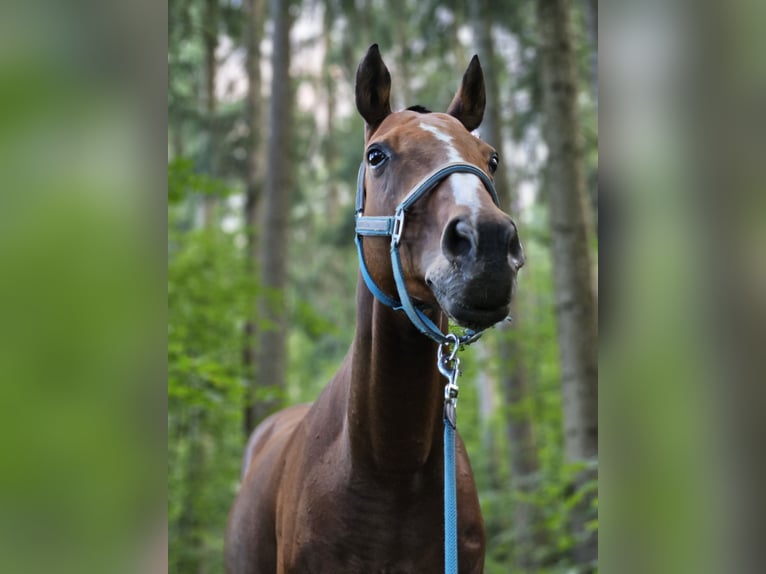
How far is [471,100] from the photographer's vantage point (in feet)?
9.74

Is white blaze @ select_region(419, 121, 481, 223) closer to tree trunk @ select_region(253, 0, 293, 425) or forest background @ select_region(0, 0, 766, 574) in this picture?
forest background @ select_region(0, 0, 766, 574)

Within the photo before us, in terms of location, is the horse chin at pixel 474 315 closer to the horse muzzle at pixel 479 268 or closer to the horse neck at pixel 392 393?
the horse muzzle at pixel 479 268

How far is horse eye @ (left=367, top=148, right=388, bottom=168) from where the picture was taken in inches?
97.0

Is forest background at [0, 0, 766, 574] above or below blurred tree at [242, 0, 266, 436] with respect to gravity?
below

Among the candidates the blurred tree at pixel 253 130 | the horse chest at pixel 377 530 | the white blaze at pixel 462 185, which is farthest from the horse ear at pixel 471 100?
the blurred tree at pixel 253 130

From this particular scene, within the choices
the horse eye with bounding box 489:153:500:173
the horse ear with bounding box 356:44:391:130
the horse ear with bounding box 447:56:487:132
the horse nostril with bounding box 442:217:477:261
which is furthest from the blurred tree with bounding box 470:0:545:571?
the horse nostril with bounding box 442:217:477:261

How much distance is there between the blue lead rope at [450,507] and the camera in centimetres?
201

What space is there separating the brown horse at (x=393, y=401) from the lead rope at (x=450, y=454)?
16 centimetres

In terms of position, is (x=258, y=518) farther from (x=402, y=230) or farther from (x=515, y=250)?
(x=515, y=250)
